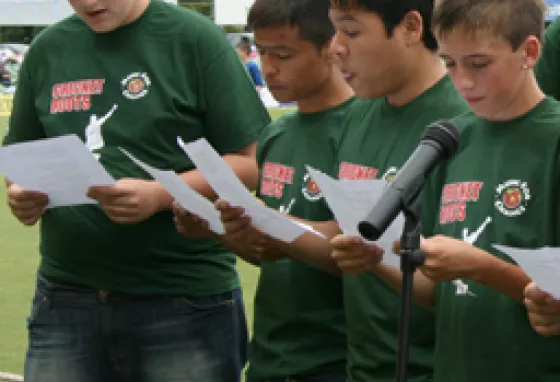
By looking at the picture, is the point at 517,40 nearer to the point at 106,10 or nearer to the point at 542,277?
the point at 542,277

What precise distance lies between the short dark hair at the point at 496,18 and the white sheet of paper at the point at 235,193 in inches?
21.0

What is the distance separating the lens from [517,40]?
2219 mm

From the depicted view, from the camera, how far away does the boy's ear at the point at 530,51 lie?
87.4 inches

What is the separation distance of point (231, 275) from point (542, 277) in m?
1.39

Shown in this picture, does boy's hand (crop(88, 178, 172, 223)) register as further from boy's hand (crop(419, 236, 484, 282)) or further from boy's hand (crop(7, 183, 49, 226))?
boy's hand (crop(419, 236, 484, 282))

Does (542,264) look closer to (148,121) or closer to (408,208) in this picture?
(408,208)

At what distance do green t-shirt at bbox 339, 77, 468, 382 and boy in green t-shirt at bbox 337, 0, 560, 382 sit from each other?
0.51 feet

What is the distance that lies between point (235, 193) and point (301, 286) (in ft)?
1.46

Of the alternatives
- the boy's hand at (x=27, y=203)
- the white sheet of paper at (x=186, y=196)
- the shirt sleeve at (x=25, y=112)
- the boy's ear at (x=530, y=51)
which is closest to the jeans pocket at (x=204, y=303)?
the white sheet of paper at (x=186, y=196)

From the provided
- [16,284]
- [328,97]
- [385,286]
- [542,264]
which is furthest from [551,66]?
[16,284]

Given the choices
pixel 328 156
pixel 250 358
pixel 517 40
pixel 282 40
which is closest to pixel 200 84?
pixel 282 40

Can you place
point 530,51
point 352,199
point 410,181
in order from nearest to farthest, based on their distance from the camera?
1. point 410,181
2. point 352,199
3. point 530,51

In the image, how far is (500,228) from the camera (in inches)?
84.9

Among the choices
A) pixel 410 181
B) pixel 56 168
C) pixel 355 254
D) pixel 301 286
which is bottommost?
pixel 301 286
